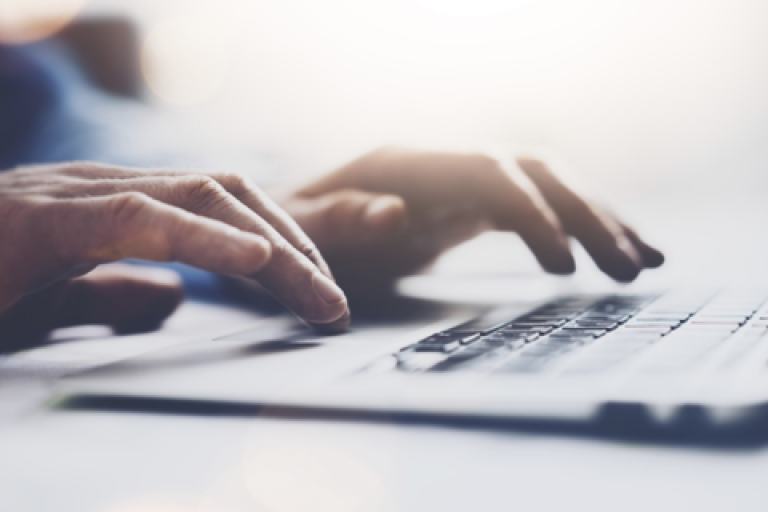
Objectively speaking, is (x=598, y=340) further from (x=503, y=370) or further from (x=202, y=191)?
(x=202, y=191)

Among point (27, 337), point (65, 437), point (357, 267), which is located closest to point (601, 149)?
point (357, 267)

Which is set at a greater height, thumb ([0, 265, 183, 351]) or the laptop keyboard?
thumb ([0, 265, 183, 351])

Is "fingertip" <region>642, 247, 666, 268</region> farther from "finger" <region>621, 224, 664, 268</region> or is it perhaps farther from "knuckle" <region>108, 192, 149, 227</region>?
"knuckle" <region>108, 192, 149, 227</region>

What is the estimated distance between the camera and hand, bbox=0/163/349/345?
0.41m

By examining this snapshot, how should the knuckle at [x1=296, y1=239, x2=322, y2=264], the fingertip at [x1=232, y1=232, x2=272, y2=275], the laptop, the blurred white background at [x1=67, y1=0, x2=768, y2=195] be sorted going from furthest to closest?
the blurred white background at [x1=67, y1=0, x2=768, y2=195] → the knuckle at [x1=296, y1=239, x2=322, y2=264] → the fingertip at [x1=232, y1=232, x2=272, y2=275] → the laptop

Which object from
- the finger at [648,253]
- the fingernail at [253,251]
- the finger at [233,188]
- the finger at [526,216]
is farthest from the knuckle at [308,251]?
the finger at [648,253]

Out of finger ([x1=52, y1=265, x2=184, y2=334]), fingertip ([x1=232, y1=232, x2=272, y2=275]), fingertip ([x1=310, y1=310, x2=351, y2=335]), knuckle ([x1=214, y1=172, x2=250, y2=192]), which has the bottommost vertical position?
fingertip ([x1=310, y1=310, x2=351, y2=335])

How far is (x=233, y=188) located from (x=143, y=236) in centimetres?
11

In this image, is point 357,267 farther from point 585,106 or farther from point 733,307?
point 585,106

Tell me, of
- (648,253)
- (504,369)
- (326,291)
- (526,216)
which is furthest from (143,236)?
(648,253)

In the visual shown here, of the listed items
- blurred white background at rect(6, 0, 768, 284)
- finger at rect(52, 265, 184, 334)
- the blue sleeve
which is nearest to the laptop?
finger at rect(52, 265, 184, 334)

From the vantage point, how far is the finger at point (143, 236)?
0.40 m

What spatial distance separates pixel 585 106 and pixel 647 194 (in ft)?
0.98

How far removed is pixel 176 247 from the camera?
42cm
